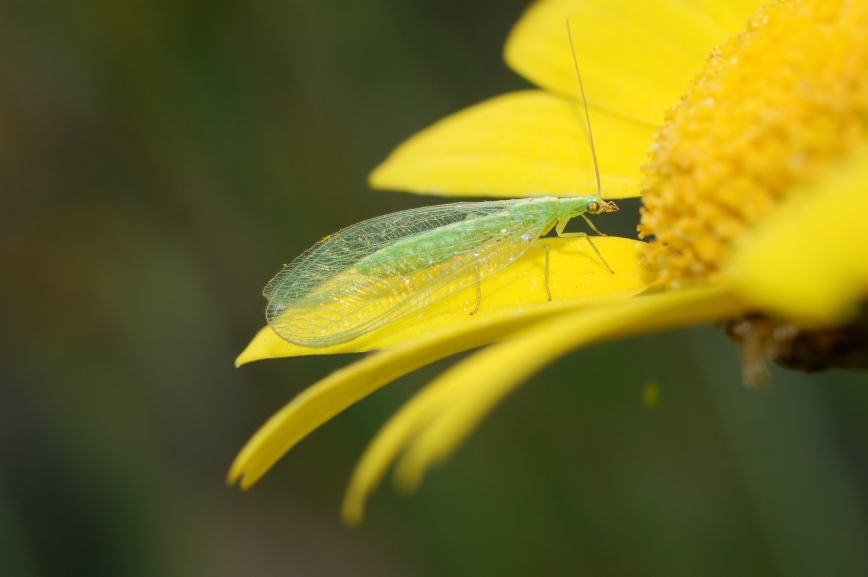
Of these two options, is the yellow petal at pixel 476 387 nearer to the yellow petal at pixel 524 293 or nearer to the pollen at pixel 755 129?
the pollen at pixel 755 129

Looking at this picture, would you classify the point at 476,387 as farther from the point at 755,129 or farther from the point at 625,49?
the point at 625,49

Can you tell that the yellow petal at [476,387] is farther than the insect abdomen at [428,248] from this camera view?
No

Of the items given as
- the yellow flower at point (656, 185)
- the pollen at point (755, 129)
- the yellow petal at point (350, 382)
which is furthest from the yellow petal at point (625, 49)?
the yellow petal at point (350, 382)

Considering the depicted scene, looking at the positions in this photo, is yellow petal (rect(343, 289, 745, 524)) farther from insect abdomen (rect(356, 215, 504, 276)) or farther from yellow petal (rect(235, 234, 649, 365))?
insect abdomen (rect(356, 215, 504, 276))

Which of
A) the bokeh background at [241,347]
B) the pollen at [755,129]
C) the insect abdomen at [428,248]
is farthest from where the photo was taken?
the bokeh background at [241,347]

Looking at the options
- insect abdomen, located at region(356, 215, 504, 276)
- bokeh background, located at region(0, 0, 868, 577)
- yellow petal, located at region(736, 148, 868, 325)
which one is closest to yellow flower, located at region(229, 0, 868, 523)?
yellow petal, located at region(736, 148, 868, 325)

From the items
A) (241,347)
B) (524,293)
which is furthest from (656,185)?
(241,347)

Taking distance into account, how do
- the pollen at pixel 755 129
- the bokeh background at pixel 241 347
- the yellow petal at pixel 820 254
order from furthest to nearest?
the bokeh background at pixel 241 347
the pollen at pixel 755 129
the yellow petal at pixel 820 254
